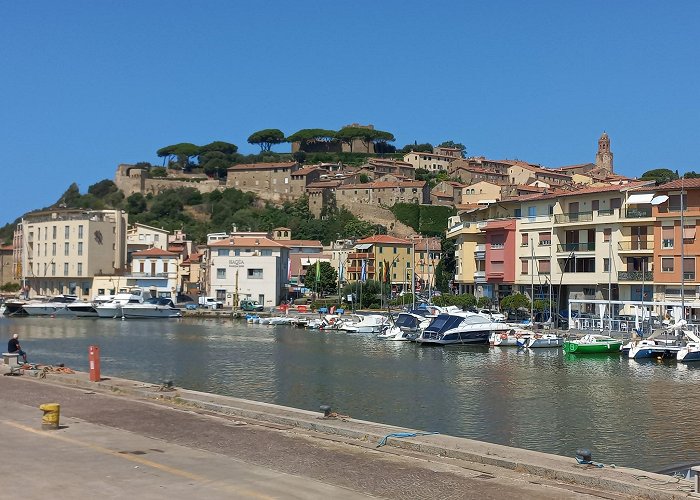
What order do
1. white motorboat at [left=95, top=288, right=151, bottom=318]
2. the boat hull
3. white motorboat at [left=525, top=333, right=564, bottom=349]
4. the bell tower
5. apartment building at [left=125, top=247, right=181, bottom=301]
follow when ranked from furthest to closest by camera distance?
the bell tower → apartment building at [left=125, top=247, right=181, bottom=301] → white motorboat at [left=95, top=288, right=151, bottom=318] → white motorboat at [left=525, top=333, right=564, bottom=349] → the boat hull

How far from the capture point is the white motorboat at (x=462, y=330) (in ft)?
166

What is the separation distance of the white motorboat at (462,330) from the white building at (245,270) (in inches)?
1515

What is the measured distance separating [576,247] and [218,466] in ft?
162

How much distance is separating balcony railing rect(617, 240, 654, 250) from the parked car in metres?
40.2

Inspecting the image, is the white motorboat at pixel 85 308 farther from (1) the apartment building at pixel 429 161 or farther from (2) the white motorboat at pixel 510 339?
(1) the apartment building at pixel 429 161

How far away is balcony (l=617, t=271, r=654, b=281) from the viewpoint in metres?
52.7

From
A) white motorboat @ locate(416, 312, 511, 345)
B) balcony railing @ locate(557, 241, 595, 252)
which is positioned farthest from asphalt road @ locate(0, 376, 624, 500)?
balcony railing @ locate(557, 241, 595, 252)

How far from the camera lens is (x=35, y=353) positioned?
43219 millimetres

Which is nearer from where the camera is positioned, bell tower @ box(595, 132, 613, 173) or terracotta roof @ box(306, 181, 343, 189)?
terracotta roof @ box(306, 181, 343, 189)

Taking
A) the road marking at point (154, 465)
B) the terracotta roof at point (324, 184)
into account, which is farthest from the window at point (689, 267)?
the terracotta roof at point (324, 184)

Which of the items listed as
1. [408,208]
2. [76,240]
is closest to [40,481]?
[76,240]

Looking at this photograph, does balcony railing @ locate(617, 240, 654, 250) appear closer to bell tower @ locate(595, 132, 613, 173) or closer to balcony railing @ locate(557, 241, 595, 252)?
balcony railing @ locate(557, 241, 595, 252)

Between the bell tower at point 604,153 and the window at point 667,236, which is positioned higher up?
the bell tower at point 604,153

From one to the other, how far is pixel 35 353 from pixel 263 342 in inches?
582
